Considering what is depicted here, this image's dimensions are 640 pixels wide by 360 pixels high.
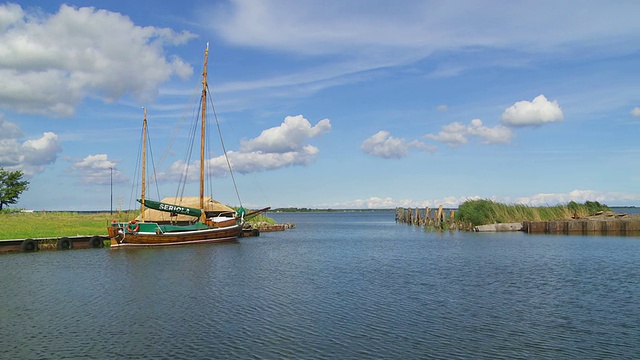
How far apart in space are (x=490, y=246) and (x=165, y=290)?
1267 inches

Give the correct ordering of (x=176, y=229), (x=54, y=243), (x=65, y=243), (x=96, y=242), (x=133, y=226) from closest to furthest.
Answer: (x=54, y=243) < (x=65, y=243) < (x=96, y=242) < (x=133, y=226) < (x=176, y=229)

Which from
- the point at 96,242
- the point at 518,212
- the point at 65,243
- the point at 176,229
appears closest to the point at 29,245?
the point at 65,243

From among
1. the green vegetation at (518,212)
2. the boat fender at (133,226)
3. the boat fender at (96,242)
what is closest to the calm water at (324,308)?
the boat fender at (96,242)

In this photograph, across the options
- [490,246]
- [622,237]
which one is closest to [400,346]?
[490,246]

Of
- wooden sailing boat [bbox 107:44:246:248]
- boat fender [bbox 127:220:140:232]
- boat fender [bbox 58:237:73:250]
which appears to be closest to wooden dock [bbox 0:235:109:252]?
boat fender [bbox 58:237:73:250]

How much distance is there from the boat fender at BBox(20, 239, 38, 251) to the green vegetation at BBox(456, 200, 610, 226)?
175ft

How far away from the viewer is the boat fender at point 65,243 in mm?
46406

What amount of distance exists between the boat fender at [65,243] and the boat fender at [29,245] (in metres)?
2.09

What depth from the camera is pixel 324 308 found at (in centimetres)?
2144

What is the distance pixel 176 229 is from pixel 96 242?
761cm

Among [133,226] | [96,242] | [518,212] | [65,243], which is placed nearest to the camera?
[65,243]

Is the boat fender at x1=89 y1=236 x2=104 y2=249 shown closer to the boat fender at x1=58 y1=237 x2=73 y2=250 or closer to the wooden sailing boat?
the wooden sailing boat

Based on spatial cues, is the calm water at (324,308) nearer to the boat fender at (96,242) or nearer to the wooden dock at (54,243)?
the wooden dock at (54,243)

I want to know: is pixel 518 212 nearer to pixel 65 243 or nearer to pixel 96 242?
pixel 96 242
